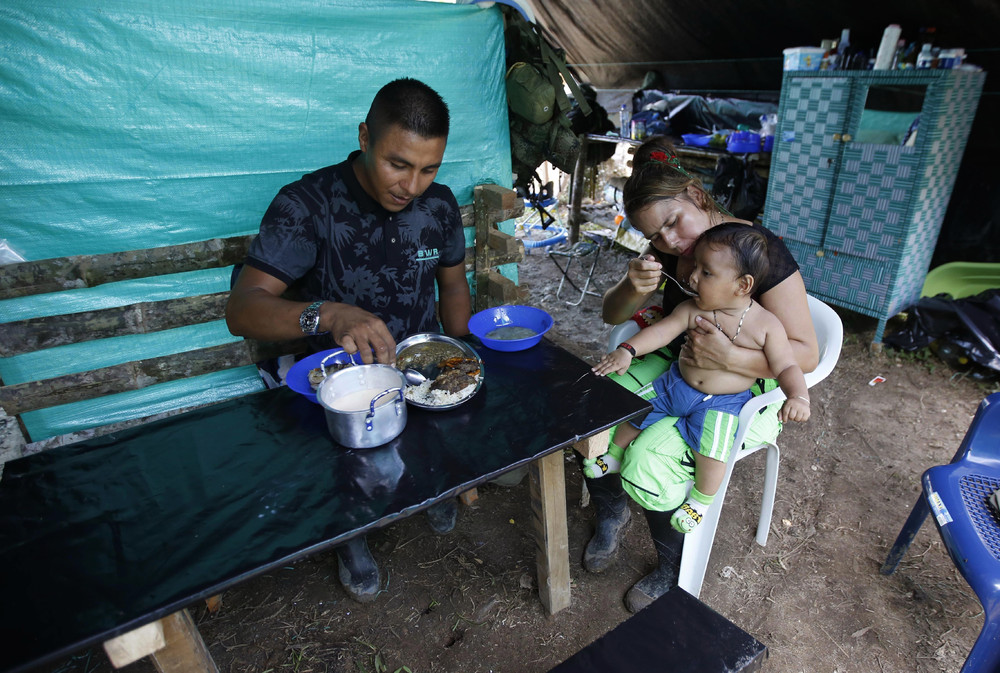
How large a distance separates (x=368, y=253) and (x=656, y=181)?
1.20 m

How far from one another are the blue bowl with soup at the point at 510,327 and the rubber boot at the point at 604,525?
2.48ft

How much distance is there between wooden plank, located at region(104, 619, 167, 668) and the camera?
111 cm

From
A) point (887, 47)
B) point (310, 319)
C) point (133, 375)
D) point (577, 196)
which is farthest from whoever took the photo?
point (577, 196)

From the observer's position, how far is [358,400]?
1.54m

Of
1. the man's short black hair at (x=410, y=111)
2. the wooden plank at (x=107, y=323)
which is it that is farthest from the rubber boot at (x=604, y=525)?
the wooden plank at (x=107, y=323)

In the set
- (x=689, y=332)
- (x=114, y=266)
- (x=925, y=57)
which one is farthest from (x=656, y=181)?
(x=925, y=57)

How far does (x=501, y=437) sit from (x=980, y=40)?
4765 millimetres

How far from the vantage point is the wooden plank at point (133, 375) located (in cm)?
261

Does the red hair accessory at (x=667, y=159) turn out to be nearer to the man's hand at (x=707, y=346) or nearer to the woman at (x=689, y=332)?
the woman at (x=689, y=332)

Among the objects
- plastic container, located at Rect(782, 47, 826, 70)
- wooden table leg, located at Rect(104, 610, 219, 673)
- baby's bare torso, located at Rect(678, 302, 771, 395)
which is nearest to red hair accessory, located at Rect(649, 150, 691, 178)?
baby's bare torso, located at Rect(678, 302, 771, 395)

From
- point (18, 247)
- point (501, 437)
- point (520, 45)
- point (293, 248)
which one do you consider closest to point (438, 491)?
point (501, 437)

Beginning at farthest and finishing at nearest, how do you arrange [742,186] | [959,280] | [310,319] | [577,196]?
[577,196] < [742,186] < [959,280] < [310,319]

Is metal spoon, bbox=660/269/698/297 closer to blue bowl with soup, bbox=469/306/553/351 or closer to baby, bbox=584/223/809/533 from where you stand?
baby, bbox=584/223/809/533

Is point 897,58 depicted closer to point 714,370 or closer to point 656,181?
point 656,181
